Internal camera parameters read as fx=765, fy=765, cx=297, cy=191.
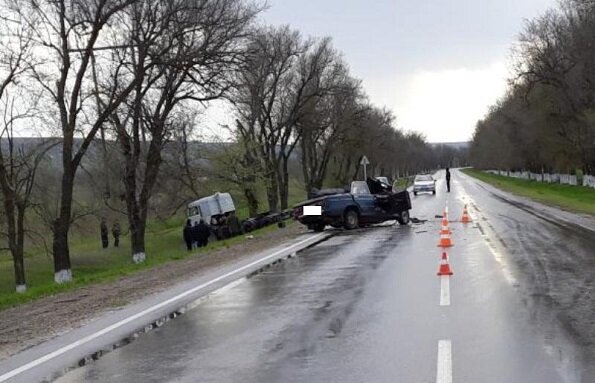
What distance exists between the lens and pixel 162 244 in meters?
52.3

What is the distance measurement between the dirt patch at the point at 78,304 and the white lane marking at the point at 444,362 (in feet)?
15.6

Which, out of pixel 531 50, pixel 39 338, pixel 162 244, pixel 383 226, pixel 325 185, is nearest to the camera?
pixel 39 338

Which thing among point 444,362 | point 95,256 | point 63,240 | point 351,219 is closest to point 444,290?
point 444,362

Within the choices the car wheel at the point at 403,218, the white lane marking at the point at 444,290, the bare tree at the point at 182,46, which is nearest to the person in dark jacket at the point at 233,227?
the bare tree at the point at 182,46

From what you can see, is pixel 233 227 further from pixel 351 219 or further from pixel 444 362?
pixel 444 362

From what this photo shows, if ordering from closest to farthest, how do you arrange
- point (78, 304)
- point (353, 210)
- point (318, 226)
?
point (78, 304), point (353, 210), point (318, 226)

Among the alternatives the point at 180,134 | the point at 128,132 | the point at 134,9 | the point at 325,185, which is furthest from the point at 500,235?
the point at 325,185

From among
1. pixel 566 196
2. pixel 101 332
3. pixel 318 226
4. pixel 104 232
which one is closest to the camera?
pixel 101 332

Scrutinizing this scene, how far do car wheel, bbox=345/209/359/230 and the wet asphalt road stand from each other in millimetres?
12204

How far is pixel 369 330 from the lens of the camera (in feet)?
28.1

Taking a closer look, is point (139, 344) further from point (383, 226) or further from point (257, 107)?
point (257, 107)

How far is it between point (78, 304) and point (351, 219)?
1645 cm

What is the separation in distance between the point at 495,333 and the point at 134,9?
2421cm

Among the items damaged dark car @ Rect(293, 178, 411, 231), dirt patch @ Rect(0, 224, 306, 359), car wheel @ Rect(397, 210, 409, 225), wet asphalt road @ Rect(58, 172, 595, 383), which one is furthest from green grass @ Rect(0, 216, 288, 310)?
wet asphalt road @ Rect(58, 172, 595, 383)
